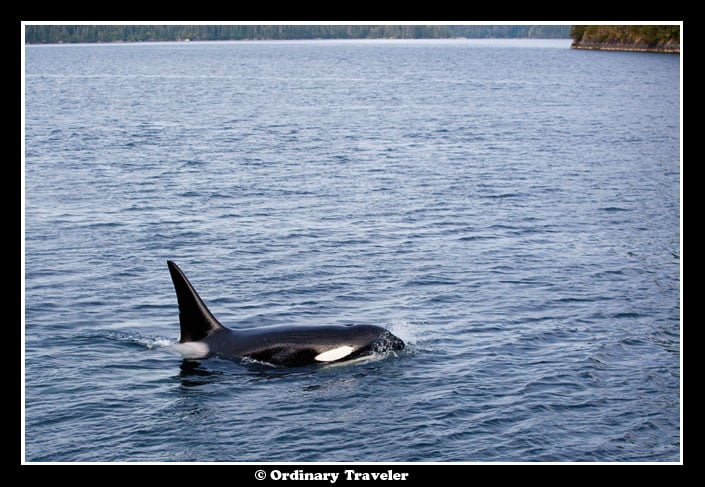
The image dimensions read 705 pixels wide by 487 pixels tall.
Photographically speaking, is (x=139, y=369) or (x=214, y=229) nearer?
(x=139, y=369)

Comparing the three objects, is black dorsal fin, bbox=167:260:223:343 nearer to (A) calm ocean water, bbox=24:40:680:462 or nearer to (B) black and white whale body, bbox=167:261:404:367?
(B) black and white whale body, bbox=167:261:404:367

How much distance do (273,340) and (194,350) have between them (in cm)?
222

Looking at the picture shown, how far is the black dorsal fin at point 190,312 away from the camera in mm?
25484

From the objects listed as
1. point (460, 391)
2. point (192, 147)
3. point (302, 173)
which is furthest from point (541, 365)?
point (192, 147)

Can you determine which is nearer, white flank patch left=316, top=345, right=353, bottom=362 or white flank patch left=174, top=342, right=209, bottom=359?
white flank patch left=316, top=345, right=353, bottom=362

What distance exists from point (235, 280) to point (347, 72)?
16674 cm

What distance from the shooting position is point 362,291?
3366 centimetres

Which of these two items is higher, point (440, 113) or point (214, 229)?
point (440, 113)

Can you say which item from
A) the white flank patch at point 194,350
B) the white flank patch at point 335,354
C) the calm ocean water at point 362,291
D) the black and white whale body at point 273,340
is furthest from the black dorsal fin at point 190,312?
the white flank patch at point 335,354

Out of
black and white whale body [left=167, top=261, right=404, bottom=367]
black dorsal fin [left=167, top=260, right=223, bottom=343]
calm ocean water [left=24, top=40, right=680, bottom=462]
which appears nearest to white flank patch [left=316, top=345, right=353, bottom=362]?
black and white whale body [left=167, top=261, right=404, bottom=367]

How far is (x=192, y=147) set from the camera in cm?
7612

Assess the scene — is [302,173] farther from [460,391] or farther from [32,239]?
[460,391]

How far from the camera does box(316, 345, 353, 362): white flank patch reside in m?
25.0

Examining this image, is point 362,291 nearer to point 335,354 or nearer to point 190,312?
point 335,354
